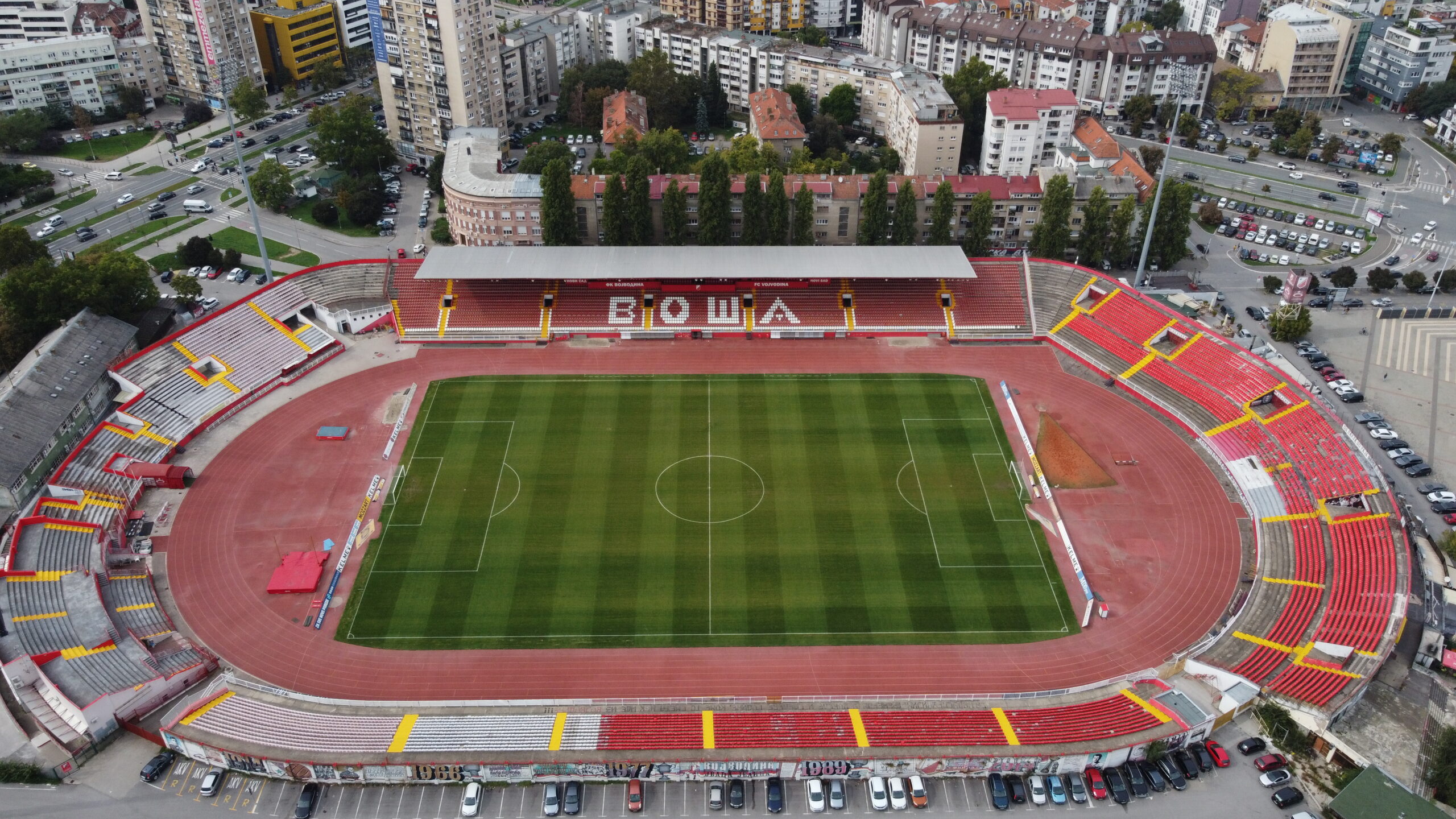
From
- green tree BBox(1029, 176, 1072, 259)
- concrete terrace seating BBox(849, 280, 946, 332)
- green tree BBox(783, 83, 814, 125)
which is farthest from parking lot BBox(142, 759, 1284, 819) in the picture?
green tree BBox(783, 83, 814, 125)

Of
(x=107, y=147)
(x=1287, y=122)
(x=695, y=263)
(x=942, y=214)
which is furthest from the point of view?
(x=1287, y=122)

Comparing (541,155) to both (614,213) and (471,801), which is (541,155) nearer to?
(614,213)

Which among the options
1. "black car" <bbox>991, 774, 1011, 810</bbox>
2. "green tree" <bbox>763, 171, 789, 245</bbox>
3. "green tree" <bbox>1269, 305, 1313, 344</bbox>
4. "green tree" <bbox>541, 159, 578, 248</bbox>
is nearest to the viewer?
"black car" <bbox>991, 774, 1011, 810</bbox>

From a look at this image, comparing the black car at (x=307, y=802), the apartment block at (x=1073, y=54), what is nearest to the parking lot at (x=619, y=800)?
the black car at (x=307, y=802)

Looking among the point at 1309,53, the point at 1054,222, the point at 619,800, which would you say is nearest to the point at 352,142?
the point at 1054,222

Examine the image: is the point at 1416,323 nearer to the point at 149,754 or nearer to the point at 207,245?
the point at 149,754

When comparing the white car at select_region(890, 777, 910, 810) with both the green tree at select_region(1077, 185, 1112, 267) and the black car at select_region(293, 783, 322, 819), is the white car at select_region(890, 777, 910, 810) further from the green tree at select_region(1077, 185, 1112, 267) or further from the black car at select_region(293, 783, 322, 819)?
the green tree at select_region(1077, 185, 1112, 267)
